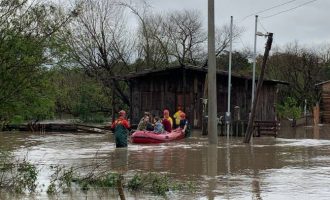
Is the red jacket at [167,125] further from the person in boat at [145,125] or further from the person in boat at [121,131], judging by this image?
the person in boat at [121,131]

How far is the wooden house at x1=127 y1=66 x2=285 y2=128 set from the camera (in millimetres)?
40031

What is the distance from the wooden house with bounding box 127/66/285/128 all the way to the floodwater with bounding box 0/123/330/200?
32.9 ft

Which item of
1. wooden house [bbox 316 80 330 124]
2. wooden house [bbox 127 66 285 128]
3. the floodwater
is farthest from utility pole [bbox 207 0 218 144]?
wooden house [bbox 316 80 330 124]

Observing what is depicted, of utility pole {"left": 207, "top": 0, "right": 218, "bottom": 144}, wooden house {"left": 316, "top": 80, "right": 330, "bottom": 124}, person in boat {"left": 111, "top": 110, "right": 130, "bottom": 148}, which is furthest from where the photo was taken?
wooden house {"left": 316, "top": 80, "right": 330, "bottom": 124}

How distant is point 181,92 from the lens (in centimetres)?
4022

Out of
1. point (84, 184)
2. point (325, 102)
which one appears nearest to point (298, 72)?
point (325, 102)

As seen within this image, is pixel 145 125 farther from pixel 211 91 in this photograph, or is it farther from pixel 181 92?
pixel 181 92

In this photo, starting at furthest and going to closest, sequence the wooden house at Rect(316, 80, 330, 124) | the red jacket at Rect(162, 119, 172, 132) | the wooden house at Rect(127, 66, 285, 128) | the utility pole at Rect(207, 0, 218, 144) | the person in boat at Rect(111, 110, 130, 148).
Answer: the wooden house at Rect(316, 80, 330, 124) → the wooden house at Rect(127, 66, 285, 128) → the red jacket at Rect(162, 119, 172, 132) → the utility pole at Rect(207, 0, 218, 144) → the person in boat at Rect(111, 110, 130, 148)

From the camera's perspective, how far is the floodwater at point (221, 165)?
1288 centimetres

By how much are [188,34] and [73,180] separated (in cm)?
5057

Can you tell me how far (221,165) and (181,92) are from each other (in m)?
21.6

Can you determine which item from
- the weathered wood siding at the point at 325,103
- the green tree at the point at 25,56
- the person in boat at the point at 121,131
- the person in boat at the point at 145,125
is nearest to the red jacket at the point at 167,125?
the person in boat at the point at 145,125

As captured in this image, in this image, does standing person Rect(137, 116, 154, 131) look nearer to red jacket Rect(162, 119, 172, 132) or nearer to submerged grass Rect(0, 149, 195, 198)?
red jacket Rect(162, 119, 172, 132)

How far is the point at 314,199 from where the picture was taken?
12.1 m
